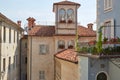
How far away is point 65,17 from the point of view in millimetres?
34312

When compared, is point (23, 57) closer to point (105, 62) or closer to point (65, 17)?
point (65, 17)

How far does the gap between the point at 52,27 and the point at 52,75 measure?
6815 mm

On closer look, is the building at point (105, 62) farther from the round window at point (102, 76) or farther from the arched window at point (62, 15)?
the arched window at point (62, 15)

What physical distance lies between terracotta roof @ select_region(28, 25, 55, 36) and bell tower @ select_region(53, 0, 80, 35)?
120 cm

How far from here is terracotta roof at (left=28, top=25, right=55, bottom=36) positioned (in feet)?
113

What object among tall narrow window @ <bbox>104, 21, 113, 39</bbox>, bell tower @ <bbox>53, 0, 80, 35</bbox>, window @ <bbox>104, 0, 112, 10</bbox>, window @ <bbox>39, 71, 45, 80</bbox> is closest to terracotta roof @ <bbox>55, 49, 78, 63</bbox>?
tall narrow window @ <bbox>104, 21, 113, 39</bbox>

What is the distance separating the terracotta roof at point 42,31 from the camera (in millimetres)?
34312

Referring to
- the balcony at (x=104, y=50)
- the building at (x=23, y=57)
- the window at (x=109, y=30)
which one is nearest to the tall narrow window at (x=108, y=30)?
the window at (x=109, y=30)

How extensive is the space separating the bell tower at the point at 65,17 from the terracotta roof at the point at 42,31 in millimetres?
1200

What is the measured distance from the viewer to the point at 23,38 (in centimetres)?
4056

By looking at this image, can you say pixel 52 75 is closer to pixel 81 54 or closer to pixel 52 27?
pixel 52 27

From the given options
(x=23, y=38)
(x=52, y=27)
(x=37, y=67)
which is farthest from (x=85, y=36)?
(x=23, y=38)

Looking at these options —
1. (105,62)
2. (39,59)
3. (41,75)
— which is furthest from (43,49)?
(105,62)

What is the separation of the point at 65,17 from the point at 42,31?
3587 millimetres
